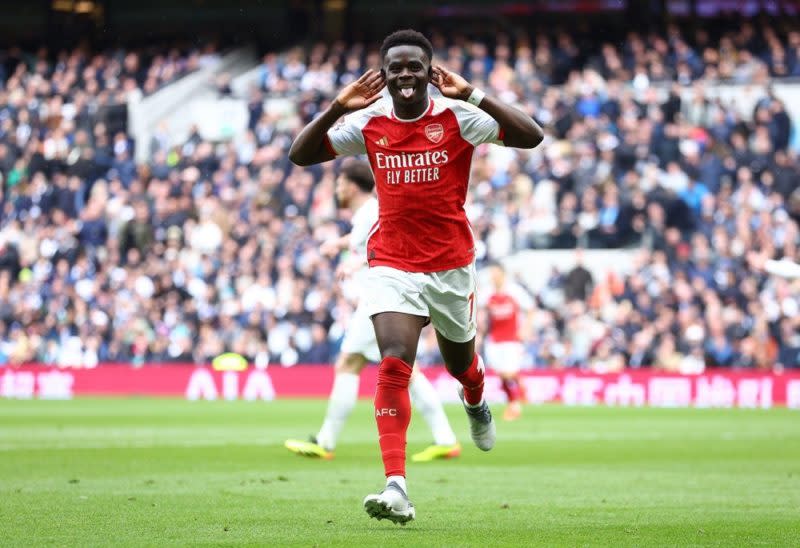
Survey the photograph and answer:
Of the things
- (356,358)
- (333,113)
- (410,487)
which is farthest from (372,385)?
(333,113)

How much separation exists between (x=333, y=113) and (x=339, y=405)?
485 centimetres

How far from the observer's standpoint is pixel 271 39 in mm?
37969

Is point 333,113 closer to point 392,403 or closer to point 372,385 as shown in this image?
point 392,403

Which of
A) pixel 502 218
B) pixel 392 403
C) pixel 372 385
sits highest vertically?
pixel 502 218

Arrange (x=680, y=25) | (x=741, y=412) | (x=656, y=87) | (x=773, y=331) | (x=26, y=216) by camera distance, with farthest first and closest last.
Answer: (x=680, y=25)
(x=26, y=216)
(x=656, y=87)
(x=773, y=331)
(x=741, y=412)

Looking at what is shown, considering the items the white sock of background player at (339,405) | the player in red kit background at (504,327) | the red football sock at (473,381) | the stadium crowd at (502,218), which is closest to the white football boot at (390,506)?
the red football sock at (473,381)

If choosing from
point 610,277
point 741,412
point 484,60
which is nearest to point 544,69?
point 484,60

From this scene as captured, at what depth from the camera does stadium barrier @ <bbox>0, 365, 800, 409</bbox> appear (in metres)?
24.8

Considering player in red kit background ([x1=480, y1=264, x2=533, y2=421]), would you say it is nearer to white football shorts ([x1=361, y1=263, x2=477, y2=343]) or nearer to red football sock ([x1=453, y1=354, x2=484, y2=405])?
red football sock ([x1=453, y1=354, x2=484, y2=405])

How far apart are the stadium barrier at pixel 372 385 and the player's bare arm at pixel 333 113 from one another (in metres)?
17.0

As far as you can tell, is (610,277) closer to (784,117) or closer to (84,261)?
(784,117)

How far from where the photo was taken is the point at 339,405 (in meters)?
12.3

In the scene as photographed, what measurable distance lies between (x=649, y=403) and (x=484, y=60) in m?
10.1

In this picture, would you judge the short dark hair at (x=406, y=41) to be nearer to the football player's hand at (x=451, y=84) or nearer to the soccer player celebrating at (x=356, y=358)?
the football player's hand at (x=451, y=84)
